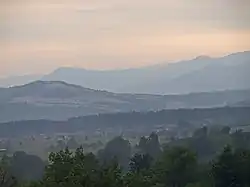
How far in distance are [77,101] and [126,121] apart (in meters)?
60.8

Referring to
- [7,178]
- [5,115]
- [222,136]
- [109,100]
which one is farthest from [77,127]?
[7,178]

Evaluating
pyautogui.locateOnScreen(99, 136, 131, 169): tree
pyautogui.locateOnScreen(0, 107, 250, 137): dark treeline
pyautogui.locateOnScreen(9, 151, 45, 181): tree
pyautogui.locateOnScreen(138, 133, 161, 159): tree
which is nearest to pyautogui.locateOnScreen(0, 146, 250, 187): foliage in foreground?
pyautogui.locateOnScreen(9, 151, 45, 181): tree

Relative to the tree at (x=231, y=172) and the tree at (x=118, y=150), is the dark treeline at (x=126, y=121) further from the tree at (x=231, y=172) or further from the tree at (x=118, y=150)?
the tree at (x=231, y=172)

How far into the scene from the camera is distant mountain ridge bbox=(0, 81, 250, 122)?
124250 mm

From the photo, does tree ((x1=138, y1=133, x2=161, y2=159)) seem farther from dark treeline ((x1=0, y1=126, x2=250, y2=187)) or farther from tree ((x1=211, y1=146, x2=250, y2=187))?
tree ((x1=211, y1=146, x2=250, y2=187))

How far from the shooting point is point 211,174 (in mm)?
21859

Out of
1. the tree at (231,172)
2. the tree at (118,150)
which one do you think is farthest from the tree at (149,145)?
the tree at (231,172)

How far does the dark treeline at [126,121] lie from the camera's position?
A: 275 feet

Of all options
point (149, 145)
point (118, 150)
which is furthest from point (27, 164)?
point (149, 145)

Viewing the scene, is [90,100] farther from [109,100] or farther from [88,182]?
[88,182]

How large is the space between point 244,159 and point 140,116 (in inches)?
2733

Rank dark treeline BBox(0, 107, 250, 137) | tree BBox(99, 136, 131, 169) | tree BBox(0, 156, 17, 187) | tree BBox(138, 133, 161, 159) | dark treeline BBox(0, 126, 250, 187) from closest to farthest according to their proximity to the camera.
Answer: dark treeline BBox(0, 126, 250, 187)
tree BBox(0, 156, 17, 187)
tree BBox(99, 136, 131, 169)
tree BBox(138, 133, 161, 159)
dark treeline BBox(0, 107, 250, 137)

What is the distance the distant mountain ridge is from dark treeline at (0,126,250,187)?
235 ft

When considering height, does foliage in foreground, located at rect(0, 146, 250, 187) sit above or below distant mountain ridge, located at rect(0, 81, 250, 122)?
below
